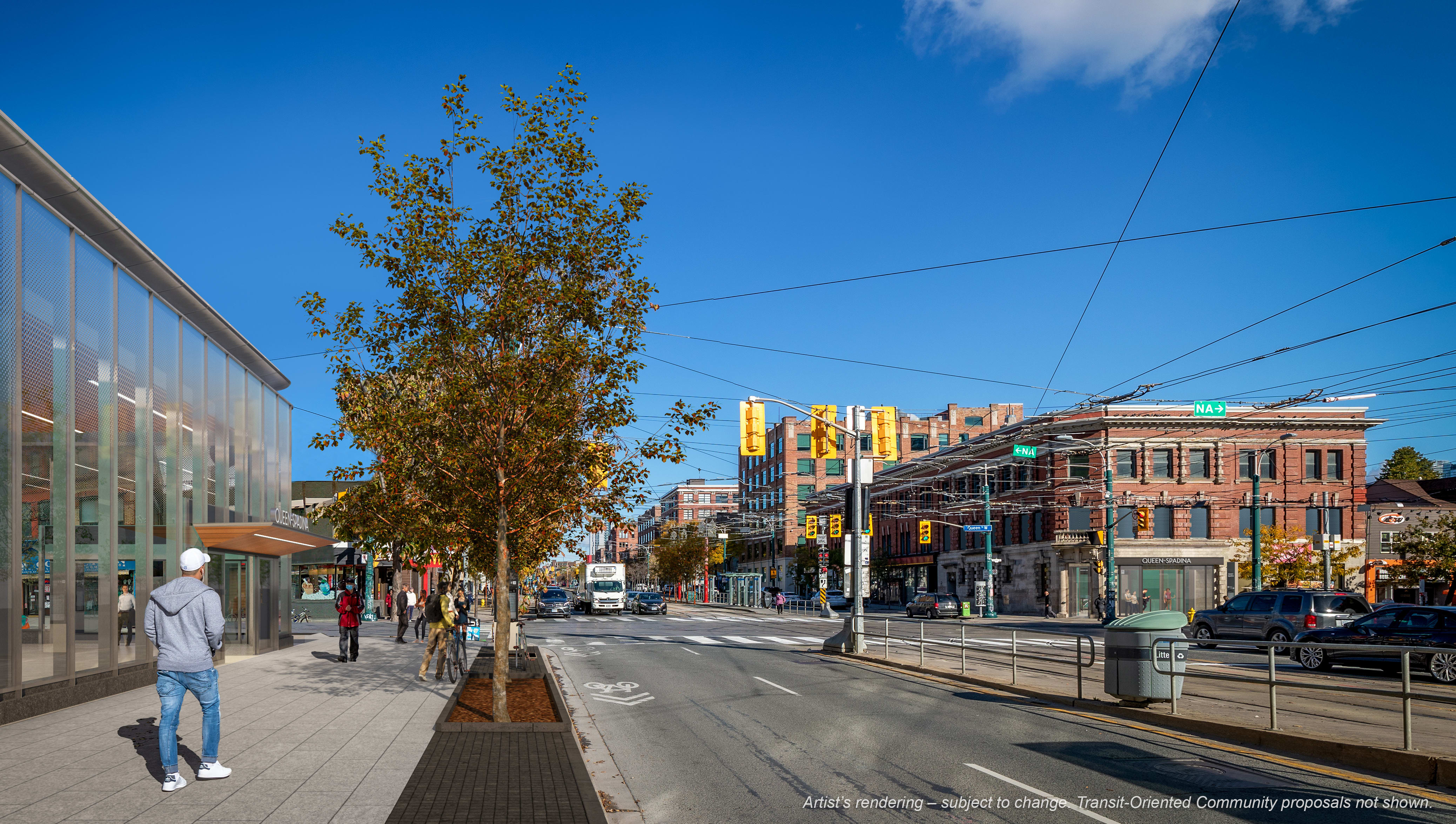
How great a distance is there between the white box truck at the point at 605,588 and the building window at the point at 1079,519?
27327mm

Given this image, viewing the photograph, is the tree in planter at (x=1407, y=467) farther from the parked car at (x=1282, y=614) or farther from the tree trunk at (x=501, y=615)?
the tree trunk at (x=501, y=615)

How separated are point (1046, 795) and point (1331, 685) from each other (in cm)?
595

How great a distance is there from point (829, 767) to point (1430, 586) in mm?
59509

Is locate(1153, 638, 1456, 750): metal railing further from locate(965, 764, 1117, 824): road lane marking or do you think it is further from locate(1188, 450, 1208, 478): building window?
locate(1188, 450, 1208, 478): building window

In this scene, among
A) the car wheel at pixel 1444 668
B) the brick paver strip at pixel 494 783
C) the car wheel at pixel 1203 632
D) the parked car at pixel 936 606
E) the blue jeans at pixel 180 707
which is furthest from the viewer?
the parked car at pixel 936 606

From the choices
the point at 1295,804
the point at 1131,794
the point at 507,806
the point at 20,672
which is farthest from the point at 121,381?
the point at 1295,804

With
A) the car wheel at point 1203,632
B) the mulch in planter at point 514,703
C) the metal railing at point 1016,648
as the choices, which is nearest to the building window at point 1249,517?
the metal railing at point 1016,648

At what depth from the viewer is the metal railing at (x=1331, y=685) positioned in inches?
396

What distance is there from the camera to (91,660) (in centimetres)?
1577

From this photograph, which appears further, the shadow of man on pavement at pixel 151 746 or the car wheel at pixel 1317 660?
the car wheel at pixel 1317 660

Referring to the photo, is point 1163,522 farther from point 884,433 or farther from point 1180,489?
point 884,433

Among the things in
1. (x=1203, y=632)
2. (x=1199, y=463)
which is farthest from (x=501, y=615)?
(x=1199, y=463)

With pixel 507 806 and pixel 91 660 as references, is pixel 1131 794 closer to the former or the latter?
pixel 507 806

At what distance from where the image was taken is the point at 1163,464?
64.9 meters
